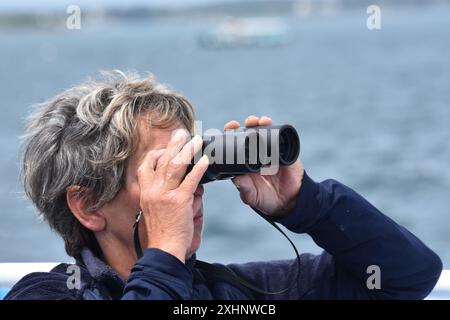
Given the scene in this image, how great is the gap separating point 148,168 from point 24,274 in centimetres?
71

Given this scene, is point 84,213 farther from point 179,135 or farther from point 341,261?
point 341,261

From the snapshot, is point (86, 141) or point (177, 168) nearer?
point (177, 168)

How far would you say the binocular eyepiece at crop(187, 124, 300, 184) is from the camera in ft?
5.24

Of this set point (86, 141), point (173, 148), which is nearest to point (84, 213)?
point (86, 141)

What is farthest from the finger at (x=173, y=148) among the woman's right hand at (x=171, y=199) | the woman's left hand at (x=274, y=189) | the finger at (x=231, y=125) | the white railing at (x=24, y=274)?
the white railing at (x=24, y=274)

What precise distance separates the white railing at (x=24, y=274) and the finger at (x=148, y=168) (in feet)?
1.93

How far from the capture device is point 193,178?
5.02 feet

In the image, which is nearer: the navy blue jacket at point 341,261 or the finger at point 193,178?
the finger at point 193,178

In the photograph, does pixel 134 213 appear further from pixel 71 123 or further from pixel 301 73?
pixel 301 73

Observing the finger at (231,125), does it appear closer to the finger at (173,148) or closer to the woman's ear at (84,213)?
the finger at (173,148)

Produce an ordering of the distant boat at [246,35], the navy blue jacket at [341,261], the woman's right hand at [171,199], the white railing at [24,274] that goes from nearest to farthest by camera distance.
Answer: the woman's right hand at [171,199]
the navy blue jacket at [341,261]
the white railing at [24,274]
the distant boat at [246,35]

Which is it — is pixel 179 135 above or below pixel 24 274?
above

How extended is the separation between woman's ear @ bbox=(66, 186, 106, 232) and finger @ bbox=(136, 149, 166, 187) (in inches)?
5.7

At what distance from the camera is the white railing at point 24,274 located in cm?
203
